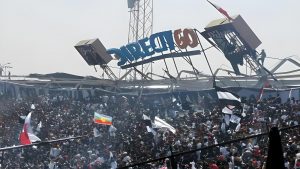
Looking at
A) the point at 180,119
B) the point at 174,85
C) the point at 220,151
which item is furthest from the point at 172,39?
the point at 220,151

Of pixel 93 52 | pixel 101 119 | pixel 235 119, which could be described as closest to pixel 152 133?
pixel 101 119

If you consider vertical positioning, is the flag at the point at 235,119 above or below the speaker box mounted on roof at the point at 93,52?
below

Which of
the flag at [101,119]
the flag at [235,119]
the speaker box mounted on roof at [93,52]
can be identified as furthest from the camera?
the speaker box mounted on roof at [93,52]

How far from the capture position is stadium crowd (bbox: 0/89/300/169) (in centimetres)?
1428

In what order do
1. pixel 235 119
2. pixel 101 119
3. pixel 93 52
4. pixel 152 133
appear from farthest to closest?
pixel 93 52 → pixel 101 119 → pixel 152 133 → pixel 235 119

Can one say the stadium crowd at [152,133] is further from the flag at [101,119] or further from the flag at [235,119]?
the flag at [101,119]

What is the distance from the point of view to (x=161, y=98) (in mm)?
30406

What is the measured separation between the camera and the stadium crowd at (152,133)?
562 inches

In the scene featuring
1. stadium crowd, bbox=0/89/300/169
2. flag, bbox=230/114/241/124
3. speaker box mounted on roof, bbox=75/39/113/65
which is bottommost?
stadium crowd, bbox=0/89/300/169

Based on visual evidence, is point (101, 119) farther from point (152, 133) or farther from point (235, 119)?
point (235, 119)

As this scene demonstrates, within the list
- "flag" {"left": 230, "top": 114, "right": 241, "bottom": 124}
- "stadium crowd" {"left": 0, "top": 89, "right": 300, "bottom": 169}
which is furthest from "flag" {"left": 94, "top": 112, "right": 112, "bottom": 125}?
"flag" {"left": 230, "top": 114, "right": 241, "bottom": 124}

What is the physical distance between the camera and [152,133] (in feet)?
64.3

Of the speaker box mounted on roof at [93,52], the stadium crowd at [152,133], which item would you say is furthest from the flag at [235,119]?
the speaker box mounted on roof at [93,52]

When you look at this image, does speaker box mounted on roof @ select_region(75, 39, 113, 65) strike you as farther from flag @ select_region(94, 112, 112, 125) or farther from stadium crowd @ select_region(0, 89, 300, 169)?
flag @ select_region(94, 112, 112, 125)
